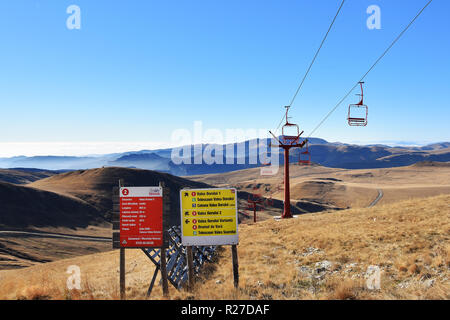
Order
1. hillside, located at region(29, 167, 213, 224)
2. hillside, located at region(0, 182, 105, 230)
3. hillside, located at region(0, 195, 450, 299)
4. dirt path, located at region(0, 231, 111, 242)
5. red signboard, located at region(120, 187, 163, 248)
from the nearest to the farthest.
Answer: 1. hillside, located at region(0, 195, 450, 299)
2. red signboard, located at region(120, 187, 163, 248)
3. dirt path, located at region(0, 231, 111, 242)
4. hillside, located at region(0, 182, 105, 230)
5. hillside, located at region(29, 167, 213, 224)

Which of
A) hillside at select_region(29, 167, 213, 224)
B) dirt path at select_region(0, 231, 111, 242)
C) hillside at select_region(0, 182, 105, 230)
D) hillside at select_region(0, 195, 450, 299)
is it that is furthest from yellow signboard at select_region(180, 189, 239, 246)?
hillside at select_region(29, 167, 213, 224)

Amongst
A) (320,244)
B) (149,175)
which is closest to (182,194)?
(320,244)

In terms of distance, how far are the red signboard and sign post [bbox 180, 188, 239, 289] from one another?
81 cm

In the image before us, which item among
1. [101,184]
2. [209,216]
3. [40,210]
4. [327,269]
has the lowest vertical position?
[40,210]

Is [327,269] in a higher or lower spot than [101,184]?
higher

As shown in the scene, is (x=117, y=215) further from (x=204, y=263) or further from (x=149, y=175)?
(x=149, y=175)

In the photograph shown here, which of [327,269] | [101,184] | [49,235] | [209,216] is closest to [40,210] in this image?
[49,235]

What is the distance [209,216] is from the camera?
31.1ft

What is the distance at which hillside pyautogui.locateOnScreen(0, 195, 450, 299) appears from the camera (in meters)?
8.70

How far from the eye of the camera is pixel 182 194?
9.41m

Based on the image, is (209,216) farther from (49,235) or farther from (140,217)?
(49,235)

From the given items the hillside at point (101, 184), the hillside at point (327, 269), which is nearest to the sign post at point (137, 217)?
the hillside at point (327, 269)

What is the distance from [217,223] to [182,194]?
1.50 meters

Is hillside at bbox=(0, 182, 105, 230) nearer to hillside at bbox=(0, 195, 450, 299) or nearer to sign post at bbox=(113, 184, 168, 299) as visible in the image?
hillside at bbox=(0, 195, 450, 299)
